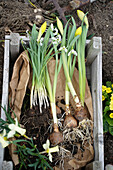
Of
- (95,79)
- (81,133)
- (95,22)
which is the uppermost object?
(95,22)

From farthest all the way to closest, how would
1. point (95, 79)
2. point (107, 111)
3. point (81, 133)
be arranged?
1. point (107, 111)
2. point (95, 79)
3. point (81, 133)

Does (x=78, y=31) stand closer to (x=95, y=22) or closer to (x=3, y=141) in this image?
(x=95, y=22)

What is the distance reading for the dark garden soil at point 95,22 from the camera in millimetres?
2342

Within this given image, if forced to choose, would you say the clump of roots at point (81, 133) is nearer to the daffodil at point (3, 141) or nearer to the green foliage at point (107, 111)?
the green foliage at point (107, 111)

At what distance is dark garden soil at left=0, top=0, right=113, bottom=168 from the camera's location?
2342 millimetres

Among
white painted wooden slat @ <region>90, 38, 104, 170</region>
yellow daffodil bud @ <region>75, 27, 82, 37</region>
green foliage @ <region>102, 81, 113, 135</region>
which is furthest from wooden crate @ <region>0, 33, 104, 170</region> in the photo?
green foliage @ <region>102, 81, 113, 135</region>

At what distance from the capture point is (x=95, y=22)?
258 centimetres

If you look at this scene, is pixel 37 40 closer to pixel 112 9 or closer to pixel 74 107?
pixel 74 107

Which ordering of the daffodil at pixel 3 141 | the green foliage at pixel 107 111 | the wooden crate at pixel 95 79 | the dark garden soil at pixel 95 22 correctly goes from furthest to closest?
1. the dark garden soil at pixel 95 22
2. the green foliage at pixel 107 111
3. the wooden crate at pixel 95 79
4. the daffodil at pixel 3 141

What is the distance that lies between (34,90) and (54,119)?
0.32m

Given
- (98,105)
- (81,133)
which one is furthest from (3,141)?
(98,105)

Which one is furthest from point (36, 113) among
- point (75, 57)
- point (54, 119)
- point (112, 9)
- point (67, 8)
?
point (112, 9)

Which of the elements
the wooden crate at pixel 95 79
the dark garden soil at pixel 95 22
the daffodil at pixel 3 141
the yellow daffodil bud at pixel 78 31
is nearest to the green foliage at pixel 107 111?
the dark garden soil at pixel 95 22

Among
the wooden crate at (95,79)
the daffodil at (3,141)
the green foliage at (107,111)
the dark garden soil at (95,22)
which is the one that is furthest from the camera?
the dark garden soil at (95,22)
